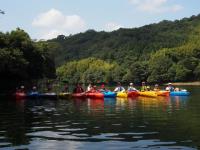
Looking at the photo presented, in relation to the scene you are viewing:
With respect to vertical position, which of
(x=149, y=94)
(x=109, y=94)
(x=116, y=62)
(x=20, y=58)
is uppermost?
(x=116, y=62)

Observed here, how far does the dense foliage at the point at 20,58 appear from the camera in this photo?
63250mm

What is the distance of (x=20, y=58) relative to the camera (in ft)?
213

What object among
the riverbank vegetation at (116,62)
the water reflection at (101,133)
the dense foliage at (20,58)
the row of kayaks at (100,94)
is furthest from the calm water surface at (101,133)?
the riverbank vegetation at (116,62)

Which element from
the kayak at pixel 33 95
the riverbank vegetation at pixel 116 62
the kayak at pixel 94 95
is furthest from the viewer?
the riverbank vegetation at pixel 116 62

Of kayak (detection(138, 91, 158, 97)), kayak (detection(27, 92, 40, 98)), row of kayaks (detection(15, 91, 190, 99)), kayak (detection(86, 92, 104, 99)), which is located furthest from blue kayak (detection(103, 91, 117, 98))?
kayak (detection(27, 92, 40, 98))

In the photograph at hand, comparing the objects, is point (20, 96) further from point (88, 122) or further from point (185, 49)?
point (185, 49)

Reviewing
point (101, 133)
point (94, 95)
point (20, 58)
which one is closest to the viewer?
point (101, 133)

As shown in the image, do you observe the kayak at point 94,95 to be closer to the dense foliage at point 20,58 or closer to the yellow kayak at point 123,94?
the yellow kayak at point 123,94

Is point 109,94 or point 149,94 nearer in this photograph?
Result: point 109,94

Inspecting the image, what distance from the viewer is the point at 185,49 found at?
527 ft

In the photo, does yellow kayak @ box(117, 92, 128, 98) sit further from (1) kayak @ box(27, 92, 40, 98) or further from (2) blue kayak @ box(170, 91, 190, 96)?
(1) kayak @ box(27, 92, 40, 98)

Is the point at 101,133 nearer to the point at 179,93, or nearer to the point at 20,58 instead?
the point at 179,93

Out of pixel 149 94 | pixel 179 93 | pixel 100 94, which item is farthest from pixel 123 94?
pixel 179 93

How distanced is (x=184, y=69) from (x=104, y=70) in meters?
40.3
